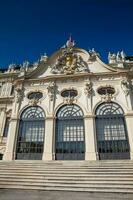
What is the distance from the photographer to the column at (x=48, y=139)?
21891 mm

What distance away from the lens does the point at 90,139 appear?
22.0 meters

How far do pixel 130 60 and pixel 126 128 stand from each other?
15347 mm

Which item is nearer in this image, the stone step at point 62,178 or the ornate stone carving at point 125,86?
the stone step at point 62,178

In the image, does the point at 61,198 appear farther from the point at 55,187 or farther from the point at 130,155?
the point at 130,155

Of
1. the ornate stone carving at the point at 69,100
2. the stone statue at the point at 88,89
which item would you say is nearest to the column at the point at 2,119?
the ornate stone carving at the point at 69,100

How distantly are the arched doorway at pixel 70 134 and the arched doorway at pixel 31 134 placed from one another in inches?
88.5

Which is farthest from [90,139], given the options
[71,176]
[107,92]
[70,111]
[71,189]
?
[71,189]

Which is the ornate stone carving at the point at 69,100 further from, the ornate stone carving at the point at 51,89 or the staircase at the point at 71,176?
the staircase at the point at 71,176

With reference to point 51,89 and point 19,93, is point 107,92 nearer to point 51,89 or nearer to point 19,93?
point 51,89

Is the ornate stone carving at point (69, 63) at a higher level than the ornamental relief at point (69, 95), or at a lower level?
higher

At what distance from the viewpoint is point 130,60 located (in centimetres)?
3228

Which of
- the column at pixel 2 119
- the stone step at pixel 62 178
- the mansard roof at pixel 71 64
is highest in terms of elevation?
the mansard roof at pixel 71 64

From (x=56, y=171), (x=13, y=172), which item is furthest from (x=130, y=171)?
(x=13, y=172)

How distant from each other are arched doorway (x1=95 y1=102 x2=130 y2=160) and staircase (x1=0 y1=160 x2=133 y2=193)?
4.15 metres
